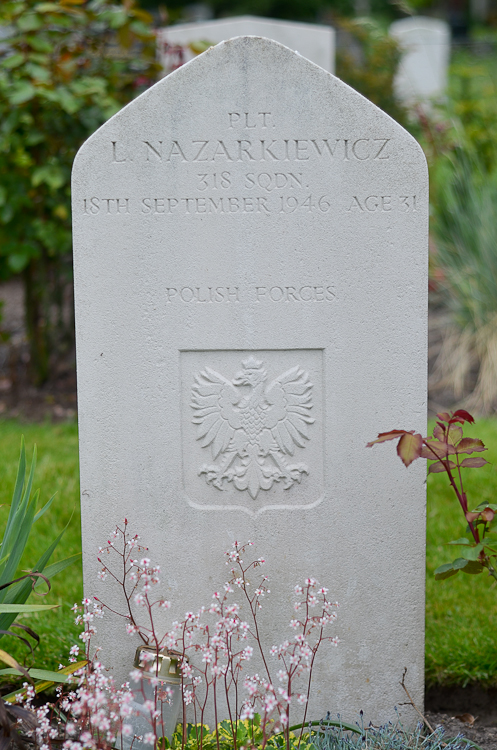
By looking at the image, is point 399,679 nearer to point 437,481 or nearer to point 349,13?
point 437,481

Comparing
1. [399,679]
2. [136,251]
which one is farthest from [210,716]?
[136,251]

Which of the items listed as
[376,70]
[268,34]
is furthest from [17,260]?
[376,70]

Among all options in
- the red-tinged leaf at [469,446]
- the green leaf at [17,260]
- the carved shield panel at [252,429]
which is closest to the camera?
the red-tinged leaf at [469,446]

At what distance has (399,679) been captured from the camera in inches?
90.2

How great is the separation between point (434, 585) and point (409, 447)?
135 cm

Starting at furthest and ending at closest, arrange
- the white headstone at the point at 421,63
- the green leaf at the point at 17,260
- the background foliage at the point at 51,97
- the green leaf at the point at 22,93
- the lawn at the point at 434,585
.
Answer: the white headstone at the point at 421,63
the green leaf at the point at 17,260
the background foliage at the point at 51,97
the green leaf at the point at 22,93
the lawn at the point at 434,585

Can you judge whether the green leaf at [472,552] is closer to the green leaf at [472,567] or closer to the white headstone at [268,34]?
the green leaf at [472,567]

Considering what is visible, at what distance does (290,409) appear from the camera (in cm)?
226

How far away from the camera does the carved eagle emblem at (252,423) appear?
7.37 ft

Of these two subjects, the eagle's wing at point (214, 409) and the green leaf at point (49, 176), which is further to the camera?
A: the green leaf at point (49, 176)

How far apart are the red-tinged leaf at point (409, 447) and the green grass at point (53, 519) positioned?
3.53ft

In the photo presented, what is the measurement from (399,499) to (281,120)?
1.20m

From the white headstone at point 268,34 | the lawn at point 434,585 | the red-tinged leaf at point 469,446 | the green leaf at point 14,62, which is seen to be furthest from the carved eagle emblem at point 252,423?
the white headstone at point 268,34

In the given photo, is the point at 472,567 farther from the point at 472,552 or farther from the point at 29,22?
the point at 29,22
